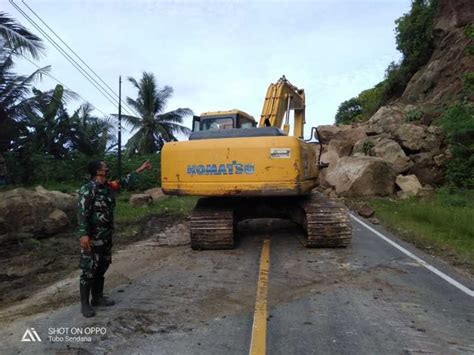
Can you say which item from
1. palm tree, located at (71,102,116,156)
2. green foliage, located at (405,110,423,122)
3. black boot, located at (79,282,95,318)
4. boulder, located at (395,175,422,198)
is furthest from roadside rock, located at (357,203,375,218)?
palm tree, located at (71,102,116,156)

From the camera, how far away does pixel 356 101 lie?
5962 cm

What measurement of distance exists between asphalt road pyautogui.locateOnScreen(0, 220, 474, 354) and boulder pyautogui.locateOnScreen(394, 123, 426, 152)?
1540cm

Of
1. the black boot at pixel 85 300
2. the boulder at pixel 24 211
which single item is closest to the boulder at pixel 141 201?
the boulder at pixel 24 211

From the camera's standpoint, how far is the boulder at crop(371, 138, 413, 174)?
845 inches

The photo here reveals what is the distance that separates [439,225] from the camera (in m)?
12.0

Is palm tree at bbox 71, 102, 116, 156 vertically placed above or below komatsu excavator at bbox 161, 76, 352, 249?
above

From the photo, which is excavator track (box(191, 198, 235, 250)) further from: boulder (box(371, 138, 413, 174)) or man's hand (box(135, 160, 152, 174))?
boulder (box(371, 138, 413, 174))

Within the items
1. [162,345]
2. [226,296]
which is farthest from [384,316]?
[162,345]

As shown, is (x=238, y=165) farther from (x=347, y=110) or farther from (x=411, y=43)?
(x=347, y=110)

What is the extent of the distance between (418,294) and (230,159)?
3.99 m

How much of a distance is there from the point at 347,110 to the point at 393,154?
41.2 metres

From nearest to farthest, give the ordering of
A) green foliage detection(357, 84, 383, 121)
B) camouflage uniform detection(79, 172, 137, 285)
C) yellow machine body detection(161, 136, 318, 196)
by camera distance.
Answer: camouflage uniform detection(79, 172, 137, 285), yellow machine body detection(161, 136, 318, 196), green foliage detection(357, 84, 383, 121)

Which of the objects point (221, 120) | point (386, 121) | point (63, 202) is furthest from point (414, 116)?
point (63, 202)

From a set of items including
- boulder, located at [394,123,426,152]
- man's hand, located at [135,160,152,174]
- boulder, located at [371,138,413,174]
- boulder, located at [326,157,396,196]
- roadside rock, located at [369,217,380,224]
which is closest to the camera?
man's hand, located at [135,160,152,174]
